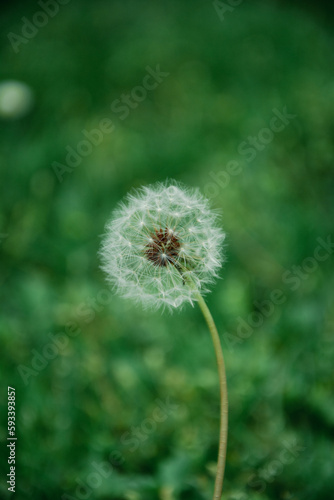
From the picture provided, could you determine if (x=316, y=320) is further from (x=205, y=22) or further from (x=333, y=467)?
(x=205, y=22)

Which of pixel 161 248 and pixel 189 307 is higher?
pixel 189 307

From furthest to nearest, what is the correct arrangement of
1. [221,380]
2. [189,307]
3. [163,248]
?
[189,307]
[163,248]
[221,380]

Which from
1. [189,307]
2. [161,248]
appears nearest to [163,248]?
[161,248]

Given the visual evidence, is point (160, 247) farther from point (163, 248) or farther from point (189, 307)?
point (189, 307)

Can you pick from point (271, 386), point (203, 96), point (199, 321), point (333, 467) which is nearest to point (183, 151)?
point (203, 96)

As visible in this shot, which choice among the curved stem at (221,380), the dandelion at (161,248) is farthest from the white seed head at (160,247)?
the curved stem at (221,380)

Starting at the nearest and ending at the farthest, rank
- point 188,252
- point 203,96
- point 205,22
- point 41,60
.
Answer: point 188,252, point 203,96, point 41,60, point 205,22

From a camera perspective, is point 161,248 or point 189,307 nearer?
point 161,248
